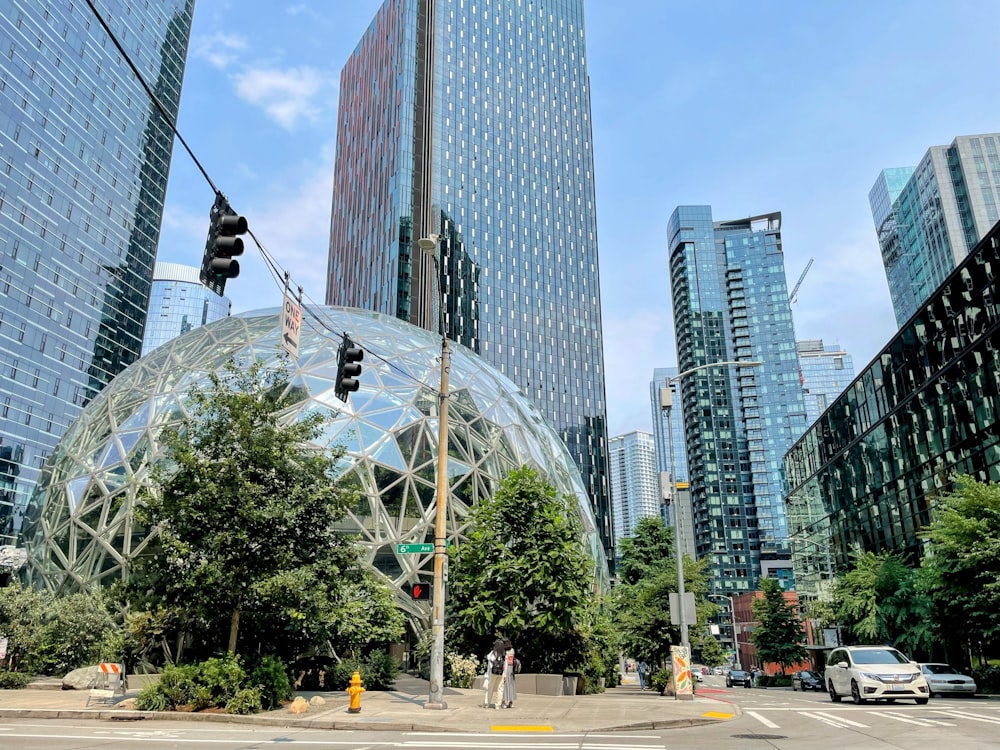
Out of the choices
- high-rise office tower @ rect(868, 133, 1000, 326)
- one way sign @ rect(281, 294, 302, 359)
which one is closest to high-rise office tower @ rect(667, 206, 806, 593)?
high-rise office tower @ rect(868, 133, 1000, 326)

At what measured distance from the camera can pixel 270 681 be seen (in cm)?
1582

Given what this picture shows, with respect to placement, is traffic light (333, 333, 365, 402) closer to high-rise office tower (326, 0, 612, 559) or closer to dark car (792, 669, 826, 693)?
dark car (792, 669, 826, 693)

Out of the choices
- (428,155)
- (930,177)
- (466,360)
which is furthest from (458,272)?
(930,177)

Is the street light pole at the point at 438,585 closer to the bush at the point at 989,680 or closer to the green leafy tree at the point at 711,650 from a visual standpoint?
the bush at the point at 989,680

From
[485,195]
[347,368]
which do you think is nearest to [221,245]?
[347,368]

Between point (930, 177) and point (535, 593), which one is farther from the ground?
point (930, 177)

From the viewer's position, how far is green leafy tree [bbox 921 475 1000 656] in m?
26.8

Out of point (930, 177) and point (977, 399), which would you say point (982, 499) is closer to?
point (977, 399)

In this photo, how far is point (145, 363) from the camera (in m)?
31.5

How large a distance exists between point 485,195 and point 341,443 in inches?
4046

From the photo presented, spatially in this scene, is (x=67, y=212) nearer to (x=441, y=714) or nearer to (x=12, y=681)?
(x=12, y=681)

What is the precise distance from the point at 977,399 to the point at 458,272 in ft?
281

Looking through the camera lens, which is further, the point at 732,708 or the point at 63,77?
the point at 63,77

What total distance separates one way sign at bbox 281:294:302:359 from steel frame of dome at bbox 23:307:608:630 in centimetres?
936
